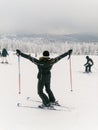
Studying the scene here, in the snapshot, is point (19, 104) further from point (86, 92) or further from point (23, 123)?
point (86, 92)

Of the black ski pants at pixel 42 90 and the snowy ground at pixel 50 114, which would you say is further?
the black ski pants at pixel 42 90

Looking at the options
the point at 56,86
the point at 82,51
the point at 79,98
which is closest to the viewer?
the point at 79,98

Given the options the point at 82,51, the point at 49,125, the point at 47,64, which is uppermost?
the point at 82,51

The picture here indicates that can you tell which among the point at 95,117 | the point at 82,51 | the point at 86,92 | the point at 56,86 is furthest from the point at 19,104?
the point at 82,51

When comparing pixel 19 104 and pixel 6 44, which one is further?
pixel 6 44

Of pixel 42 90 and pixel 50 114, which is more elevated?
pixel 42 90

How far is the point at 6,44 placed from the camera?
183 m

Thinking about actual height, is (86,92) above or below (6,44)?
below

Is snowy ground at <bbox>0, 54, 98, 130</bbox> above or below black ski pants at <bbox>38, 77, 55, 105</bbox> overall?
below

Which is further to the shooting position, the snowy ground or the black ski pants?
the black ski pants

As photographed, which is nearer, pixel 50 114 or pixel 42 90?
pixel 50 114

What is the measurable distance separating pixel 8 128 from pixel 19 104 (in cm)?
285

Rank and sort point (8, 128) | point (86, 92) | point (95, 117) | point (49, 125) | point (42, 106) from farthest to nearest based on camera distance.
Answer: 1. point (86, 92)
2. point (42, 106)
3. point (95, 117)
4. point (49, 125)
5. point (8, 128)

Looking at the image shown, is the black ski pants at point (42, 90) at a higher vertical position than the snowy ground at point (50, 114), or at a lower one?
higher
